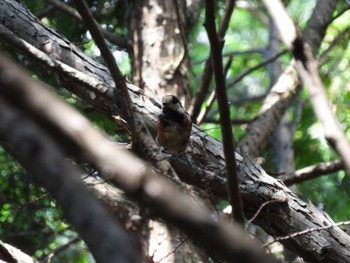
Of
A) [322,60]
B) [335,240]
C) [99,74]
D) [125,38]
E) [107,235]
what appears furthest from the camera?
[322,60]

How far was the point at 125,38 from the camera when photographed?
172 inches

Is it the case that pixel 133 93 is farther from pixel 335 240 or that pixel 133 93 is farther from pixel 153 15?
pixel 153 15

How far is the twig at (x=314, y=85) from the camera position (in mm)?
1098

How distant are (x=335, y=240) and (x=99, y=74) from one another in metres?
1.19

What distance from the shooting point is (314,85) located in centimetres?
114

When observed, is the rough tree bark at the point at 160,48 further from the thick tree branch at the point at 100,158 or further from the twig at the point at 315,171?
the thick tree branch at the point at 100,158

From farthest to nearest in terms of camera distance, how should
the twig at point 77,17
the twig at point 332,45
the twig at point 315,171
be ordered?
the twig at point 332,45
the twig at point 77,17
the twig at point 315,171

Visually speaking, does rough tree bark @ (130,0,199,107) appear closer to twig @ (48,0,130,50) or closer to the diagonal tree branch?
twig @ (48,0,130,50)

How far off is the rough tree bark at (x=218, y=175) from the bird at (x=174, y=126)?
75 mm

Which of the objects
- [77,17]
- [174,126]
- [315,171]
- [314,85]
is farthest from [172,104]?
[77,17]

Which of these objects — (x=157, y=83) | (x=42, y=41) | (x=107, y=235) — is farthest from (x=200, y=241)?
(x=157, y=83)

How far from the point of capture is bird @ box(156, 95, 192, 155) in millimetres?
2523

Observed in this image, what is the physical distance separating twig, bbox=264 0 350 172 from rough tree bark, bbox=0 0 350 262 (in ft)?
4.04

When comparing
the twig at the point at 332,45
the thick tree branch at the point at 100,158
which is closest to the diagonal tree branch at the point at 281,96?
the twig at the point at 332,45
